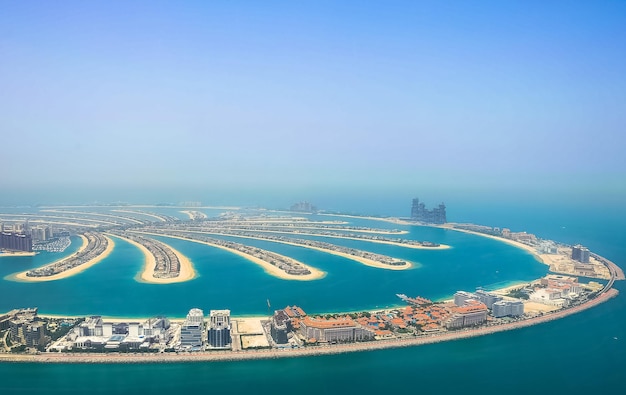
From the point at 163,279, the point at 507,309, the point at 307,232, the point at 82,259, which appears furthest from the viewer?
the point at 307,232

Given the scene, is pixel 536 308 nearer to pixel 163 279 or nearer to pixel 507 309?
pixel 507 309

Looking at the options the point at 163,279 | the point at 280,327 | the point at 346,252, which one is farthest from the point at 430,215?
the point at 280,327

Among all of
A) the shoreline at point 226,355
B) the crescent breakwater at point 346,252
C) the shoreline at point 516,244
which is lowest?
the shoreline at point 226,355

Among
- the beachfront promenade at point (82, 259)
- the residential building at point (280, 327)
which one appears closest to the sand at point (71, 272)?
the beachfront promenade at point (82, 259)

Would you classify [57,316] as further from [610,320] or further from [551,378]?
[610,320]

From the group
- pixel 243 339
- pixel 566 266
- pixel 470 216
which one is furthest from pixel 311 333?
pixel 470 216

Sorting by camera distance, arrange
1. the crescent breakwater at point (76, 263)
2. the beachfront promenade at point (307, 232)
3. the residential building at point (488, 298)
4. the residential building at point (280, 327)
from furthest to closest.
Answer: the beachfront promenade at point (307, 232), the crescent breakwater at point (76, 263), the residential building at point (488, 298), the residential building at point (280, 327)

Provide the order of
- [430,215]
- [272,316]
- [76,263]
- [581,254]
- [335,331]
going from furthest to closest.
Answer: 1. [430,215]
2. [581,254]
3. [76,263]
4. [272,316]
5. [335,331]

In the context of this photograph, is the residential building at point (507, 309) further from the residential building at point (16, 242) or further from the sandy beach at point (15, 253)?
the residential building at point (16, 242)
